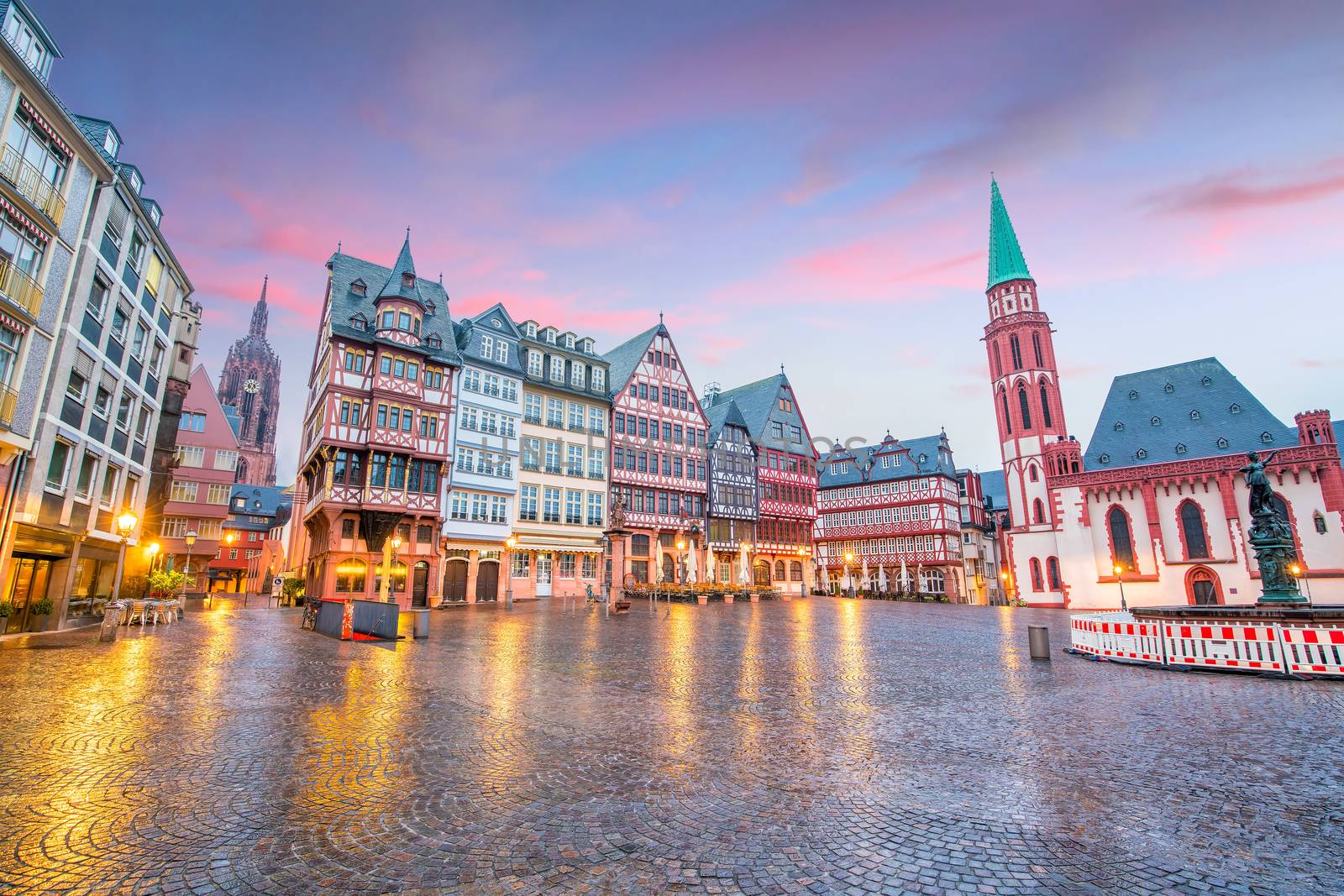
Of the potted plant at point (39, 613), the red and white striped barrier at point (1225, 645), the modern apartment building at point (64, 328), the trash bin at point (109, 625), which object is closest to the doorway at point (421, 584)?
the modern apartment building at point (64, 328)

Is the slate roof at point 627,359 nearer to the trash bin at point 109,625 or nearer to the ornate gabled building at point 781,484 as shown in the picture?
the ornate gabled building at point 781,484

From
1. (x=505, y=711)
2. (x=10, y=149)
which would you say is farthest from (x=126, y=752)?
(x=10, y=149)

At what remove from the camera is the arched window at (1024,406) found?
52.3m

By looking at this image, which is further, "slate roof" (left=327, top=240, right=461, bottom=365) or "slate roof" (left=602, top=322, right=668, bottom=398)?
"slate roof" (left=602, top=322, right=668, bottom=398)

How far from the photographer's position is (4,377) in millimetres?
17125

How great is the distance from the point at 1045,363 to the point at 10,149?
2419 inches

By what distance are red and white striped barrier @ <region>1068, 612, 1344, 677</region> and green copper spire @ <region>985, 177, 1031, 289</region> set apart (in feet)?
158

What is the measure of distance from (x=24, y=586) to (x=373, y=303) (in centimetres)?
1984

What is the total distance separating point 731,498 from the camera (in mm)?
52312

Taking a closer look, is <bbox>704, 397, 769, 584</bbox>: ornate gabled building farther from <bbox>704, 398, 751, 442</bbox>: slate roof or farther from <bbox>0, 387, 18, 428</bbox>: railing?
<bbox>0, 387, 18, 428</bbox>: railing

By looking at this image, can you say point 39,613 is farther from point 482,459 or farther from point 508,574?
point 508,574

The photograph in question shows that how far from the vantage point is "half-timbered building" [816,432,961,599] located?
58.5m

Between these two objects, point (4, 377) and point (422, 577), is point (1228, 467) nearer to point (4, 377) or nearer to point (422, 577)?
point (422, 577)

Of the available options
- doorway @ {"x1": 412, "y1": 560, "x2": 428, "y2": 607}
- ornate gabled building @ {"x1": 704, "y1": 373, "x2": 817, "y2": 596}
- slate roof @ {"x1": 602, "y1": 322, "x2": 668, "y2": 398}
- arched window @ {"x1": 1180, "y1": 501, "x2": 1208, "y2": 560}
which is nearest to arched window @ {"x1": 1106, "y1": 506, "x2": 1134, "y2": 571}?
arched window @ {"x1": 1180, "y1": 501, "x2": 1208, "y2": 560}
